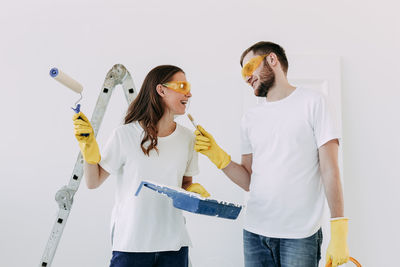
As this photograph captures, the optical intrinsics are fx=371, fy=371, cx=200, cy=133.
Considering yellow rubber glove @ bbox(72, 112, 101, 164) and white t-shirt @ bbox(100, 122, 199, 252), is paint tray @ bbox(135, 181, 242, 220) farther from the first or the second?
yellow rubber glove @ bbox(72, 112, 101, 164)

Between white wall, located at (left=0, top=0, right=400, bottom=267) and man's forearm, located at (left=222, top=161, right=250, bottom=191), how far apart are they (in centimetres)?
70

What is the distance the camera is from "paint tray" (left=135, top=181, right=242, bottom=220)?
137 cm

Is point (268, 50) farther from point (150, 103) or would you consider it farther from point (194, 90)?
point (194, 90)

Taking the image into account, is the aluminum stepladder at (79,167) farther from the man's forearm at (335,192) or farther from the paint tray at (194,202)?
the man's forearm at (335,192)

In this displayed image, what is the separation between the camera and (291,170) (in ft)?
5.13

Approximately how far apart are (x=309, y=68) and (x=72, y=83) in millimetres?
1686

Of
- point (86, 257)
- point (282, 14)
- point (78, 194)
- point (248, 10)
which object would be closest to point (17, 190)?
point (78, 194)

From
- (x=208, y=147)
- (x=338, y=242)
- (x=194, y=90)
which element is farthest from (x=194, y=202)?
(x=194, y=90)

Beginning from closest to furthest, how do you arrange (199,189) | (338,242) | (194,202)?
1. (194,202)
2. (338,242)
3. (199,189)

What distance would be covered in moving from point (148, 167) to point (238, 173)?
482 millimetres

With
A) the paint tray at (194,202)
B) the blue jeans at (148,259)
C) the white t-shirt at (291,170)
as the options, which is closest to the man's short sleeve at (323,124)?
the white t-shirt at (291,170)

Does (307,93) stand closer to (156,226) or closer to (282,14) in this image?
(156,226)

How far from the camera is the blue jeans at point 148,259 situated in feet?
4.86

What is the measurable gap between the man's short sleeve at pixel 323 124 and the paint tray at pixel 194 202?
454 millimetres
